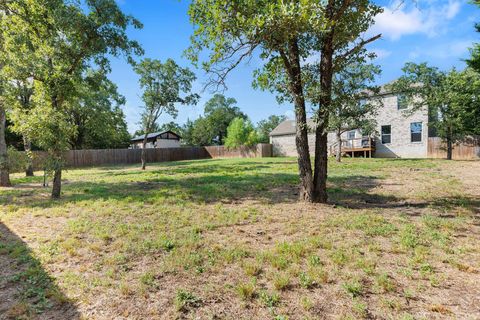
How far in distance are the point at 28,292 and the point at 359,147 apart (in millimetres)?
25194

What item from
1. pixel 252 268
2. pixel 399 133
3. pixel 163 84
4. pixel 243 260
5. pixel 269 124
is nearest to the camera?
pixel 252 268

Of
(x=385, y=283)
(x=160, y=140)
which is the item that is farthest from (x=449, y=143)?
(x=160, y=140)

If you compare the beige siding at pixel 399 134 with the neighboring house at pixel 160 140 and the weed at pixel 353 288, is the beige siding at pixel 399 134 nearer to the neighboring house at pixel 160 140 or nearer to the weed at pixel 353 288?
the weed at pixel 353 288

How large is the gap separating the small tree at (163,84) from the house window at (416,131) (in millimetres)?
17659

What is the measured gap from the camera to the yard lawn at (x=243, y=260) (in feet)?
8.21

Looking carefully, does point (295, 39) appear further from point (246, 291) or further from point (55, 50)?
point (55, 50)

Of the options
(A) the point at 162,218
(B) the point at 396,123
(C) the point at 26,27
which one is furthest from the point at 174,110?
(B) the point at 396,123

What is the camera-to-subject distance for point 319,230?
4.35 meters

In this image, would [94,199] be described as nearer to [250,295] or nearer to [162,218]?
[162,218]

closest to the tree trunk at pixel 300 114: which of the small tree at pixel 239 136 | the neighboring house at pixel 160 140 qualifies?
the small tree at pixel 239 136

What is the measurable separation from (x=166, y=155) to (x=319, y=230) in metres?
28.6

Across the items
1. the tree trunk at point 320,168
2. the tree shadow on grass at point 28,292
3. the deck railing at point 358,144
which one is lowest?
the tree shadow on grass at point 28,292

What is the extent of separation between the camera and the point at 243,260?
3.38 m

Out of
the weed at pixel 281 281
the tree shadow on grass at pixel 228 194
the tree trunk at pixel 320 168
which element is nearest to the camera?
the weed at pixel 281 281
